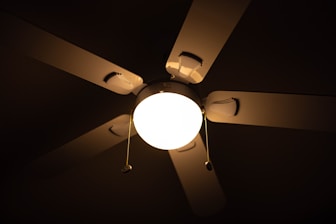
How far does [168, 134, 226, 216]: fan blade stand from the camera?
1258 millimetres

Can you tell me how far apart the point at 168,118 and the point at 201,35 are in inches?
10.4

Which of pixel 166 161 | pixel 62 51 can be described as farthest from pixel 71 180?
pixel 62 51

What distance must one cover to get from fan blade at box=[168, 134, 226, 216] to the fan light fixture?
10 centimetres

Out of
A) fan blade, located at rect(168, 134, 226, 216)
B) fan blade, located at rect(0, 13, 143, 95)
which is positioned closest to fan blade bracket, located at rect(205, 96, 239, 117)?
fan blade, located at rect(168, 134, 226, 216)

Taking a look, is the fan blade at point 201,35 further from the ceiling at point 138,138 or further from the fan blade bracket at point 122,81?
the ceiling at point 138,138

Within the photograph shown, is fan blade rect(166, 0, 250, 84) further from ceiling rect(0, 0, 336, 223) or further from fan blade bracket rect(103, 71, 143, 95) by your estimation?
ceiling rect(0, 0, 336, 223)

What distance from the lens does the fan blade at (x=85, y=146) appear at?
48.4 inches

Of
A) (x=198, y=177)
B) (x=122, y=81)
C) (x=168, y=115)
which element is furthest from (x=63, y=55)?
(x=198, y=177)

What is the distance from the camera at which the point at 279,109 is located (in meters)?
1.12

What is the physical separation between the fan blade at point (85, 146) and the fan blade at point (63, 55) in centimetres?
12

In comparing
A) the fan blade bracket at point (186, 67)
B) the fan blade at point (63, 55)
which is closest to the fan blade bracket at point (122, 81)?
the fan blade at point (63, 55)

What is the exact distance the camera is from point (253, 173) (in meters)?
1.79

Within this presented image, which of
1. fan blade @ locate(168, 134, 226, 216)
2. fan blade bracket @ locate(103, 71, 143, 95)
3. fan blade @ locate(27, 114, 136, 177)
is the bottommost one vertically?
fan blade @ locate(168, 134, 226, 216)

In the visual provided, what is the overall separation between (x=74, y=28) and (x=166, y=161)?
2.44 feet
